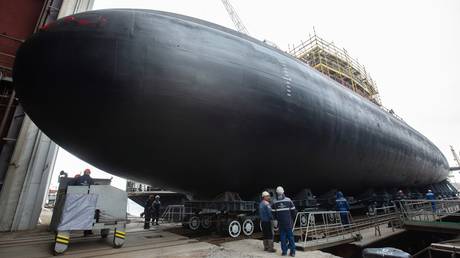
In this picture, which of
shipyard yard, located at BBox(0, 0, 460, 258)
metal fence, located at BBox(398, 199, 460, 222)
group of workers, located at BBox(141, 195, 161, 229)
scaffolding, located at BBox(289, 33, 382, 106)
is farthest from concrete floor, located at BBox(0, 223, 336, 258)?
scaffolding, located at BBox(289, 33, 382, 106)

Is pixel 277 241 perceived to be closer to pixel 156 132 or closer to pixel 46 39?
pixel 156 132

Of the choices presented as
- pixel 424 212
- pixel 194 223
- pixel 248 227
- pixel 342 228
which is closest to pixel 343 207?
pixel 342 228

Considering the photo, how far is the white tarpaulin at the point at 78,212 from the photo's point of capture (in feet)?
18.8

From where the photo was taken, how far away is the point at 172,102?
5.77 metres

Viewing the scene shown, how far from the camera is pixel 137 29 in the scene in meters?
5.89

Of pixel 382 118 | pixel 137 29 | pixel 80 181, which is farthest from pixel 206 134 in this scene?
pixel 382 118

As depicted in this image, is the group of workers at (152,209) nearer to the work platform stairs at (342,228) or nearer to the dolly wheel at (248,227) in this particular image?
the dolly wheel at (248,227)

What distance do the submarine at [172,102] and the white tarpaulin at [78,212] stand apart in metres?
1.04

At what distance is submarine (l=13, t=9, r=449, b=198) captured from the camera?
552cm

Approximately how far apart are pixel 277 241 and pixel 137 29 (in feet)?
22.5

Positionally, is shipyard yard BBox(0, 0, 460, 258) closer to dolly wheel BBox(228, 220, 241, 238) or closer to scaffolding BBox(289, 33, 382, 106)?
dolly wheel BBox(228, 220, 241, 238)

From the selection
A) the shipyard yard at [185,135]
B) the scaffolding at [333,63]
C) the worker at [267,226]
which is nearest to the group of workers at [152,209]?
the shipyard yard at [185,135]

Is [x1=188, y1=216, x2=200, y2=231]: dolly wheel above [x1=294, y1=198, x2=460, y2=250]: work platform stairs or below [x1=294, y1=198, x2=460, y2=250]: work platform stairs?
above

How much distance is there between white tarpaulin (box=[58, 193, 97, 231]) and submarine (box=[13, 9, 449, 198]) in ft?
3.41
